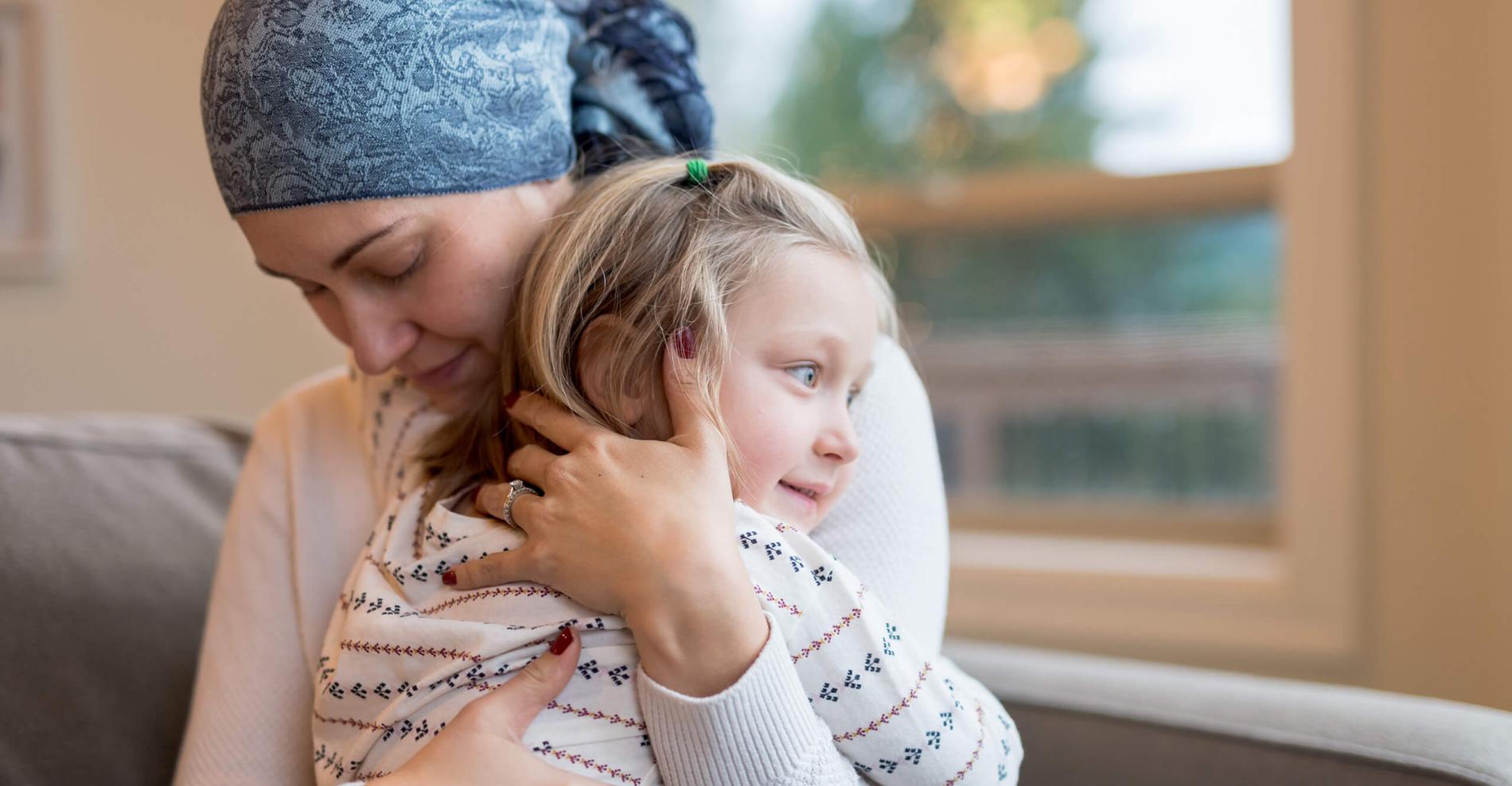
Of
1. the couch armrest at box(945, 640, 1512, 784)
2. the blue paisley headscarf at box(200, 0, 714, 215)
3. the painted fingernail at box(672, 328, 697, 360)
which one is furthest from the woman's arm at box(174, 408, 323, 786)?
the couch armrest at box(945, 640, 1512, 784)

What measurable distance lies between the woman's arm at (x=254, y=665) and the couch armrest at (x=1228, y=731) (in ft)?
2.28

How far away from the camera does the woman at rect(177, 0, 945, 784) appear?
77cm

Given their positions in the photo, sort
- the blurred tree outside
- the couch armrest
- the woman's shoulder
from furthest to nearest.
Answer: the blurred tree outside, the woman's shoulder, the couch armrest

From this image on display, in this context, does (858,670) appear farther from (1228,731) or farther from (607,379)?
(1228,731)

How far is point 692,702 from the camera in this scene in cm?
76

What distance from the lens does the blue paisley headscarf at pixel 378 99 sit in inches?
33.1

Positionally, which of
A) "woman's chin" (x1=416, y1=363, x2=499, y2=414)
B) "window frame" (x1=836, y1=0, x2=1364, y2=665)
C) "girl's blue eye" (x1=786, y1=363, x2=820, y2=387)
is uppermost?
"girl's blue eye" (x1=786, y1=363, x2=820, y2=387)

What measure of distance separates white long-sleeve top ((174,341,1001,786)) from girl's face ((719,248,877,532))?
0.08m

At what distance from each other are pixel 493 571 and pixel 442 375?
0.25 meters

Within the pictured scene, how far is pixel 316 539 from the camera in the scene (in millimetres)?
1059

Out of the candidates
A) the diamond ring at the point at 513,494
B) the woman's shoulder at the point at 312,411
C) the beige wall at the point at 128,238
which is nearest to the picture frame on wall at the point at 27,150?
the beige wall at the point at 128,238

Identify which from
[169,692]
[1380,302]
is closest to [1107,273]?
[1380,302]

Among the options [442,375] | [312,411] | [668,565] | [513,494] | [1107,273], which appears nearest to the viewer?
[668,565]

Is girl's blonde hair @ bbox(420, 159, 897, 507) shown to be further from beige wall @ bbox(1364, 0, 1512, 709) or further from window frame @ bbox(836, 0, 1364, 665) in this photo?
beige wall @ bbox(1364, 0, 1512, 709)
